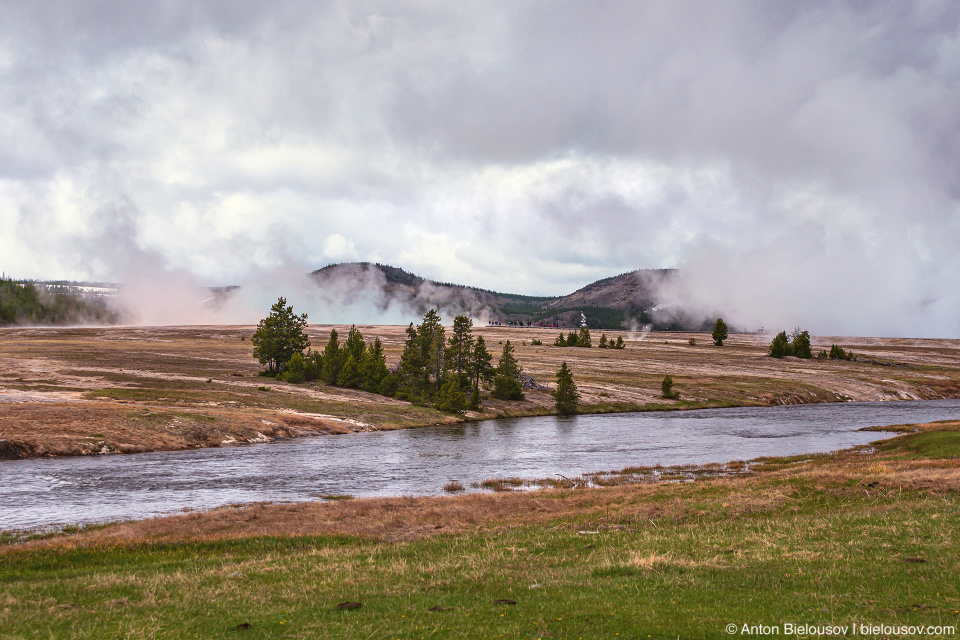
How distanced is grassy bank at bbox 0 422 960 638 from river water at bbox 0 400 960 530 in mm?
8882

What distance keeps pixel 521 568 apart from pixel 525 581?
1927 mm

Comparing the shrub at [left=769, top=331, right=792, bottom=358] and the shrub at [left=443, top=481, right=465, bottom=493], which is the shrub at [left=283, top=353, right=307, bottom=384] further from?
the shrub at [left=769, top=331, right=792, bottom=358]

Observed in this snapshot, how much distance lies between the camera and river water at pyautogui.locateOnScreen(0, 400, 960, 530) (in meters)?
39.4

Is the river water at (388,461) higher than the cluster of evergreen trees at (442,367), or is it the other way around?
the cluster of evergreen trees at (442,367)

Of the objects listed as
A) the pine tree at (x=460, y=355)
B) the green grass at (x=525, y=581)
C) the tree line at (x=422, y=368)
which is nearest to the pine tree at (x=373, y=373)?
the tree line at (x=422, y=368)

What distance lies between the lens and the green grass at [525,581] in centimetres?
→ 1355

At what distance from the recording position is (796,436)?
73.4 m

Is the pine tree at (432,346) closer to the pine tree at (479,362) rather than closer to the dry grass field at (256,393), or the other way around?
the pine tree at (479,362)

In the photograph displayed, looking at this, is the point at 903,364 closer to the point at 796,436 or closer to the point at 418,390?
the point at 796,436

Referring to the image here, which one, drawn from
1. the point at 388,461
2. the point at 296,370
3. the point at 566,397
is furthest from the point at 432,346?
the point at 388,461

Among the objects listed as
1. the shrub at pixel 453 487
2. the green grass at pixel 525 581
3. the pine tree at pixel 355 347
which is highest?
the pine tree at pixel 355 347

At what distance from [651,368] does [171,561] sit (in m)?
141

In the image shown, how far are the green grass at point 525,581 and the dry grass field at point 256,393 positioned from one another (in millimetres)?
40672

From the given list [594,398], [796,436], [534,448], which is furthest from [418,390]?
[796,436]
